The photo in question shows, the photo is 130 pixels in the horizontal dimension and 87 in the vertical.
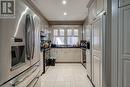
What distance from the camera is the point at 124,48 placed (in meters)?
2.56

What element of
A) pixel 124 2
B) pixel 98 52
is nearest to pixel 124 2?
pixel 124 2

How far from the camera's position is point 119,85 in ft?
8.66

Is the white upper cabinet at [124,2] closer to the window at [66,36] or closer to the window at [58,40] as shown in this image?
the window at [66,36]

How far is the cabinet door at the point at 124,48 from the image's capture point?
2502 mm

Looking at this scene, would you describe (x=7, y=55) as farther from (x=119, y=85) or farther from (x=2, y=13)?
(x=119, y=85)

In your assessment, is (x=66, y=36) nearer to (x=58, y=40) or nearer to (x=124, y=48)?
(x=58, y=40)

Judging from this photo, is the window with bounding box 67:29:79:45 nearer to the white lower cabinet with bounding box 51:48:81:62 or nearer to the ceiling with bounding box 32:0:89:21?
the white lower cabinet with bounding box 51:48:81:62

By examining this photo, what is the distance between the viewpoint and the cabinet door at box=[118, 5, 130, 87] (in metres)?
2.50

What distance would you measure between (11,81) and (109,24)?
207 centimetres

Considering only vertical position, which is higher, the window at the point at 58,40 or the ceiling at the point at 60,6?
the ceiling at the point at 60,6

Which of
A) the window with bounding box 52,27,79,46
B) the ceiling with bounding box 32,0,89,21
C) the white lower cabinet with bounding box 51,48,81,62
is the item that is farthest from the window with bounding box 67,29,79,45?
the ceiling with bounding box 32,0,89,21

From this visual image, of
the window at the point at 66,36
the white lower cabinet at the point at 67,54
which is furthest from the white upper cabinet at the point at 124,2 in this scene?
the window at the point at 66,36

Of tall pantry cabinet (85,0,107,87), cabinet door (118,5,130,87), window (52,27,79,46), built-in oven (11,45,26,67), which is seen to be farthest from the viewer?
window (52,27,79,46)

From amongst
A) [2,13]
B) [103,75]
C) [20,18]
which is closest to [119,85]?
[103,75]
